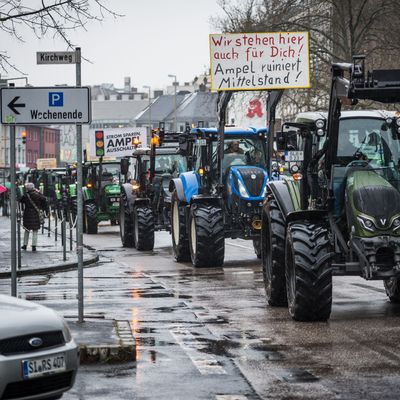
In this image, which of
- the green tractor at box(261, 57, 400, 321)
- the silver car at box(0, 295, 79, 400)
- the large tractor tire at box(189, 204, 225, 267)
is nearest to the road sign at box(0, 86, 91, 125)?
the green tractor at box(261, 57, 400, 321)

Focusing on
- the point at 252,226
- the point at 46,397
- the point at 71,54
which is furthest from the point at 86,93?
the point at 252,226

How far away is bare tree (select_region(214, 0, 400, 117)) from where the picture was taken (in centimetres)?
5384

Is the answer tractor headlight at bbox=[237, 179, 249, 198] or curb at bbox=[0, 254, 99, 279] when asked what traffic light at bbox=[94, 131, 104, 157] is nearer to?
curb at bbox=[0, 254, 99, 279]

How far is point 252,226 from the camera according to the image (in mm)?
25891

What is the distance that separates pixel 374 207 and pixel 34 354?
22.4 ft

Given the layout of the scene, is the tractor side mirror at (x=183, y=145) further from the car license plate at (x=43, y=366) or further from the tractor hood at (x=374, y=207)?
the car license plate at (x=43, y=366)

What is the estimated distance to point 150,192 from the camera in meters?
34.4

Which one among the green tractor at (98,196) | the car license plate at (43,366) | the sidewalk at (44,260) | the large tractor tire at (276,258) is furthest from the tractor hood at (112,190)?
the car license plate at (43,366)

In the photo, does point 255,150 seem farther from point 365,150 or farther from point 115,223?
point 115,223

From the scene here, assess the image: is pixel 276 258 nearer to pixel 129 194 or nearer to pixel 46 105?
pixel 46 105

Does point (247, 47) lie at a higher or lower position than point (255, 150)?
higher

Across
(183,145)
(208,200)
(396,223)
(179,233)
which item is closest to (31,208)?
(179,233)

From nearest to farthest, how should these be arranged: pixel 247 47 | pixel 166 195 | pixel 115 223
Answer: pixel 247 47 → pixel 166 195 → pixel 115 223

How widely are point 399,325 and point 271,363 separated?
3148mm
